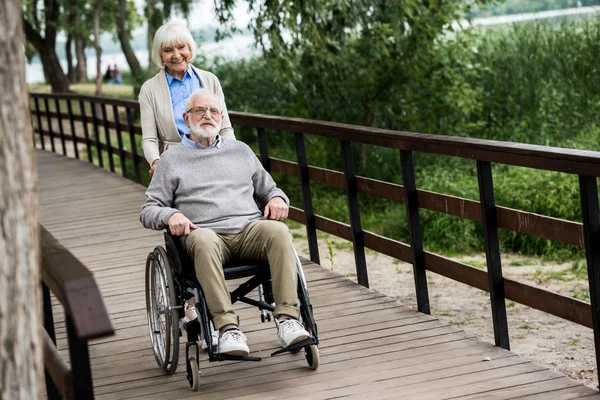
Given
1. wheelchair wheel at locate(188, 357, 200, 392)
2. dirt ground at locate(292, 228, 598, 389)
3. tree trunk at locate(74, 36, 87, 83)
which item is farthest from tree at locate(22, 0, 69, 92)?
wheelchair wheel at locate(188, 357, 200, 392)

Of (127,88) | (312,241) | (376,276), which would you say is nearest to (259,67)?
(376,276)

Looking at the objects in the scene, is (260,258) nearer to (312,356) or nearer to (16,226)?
(312,356)

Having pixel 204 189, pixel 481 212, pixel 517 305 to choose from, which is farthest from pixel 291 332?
pixel 517 305

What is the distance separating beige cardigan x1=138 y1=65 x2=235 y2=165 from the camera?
189 inches

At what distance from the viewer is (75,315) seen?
2367mm

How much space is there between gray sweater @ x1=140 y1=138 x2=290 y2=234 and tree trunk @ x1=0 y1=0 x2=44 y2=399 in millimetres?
1838

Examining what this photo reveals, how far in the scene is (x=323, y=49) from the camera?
11164 mm

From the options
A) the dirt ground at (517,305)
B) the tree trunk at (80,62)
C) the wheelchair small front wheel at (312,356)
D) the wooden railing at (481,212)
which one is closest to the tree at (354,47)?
the dirt ground at (517,305)

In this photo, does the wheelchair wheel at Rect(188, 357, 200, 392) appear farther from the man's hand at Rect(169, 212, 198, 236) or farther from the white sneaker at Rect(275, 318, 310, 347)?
the man's hand at Rect(169, 212, 198, 236)

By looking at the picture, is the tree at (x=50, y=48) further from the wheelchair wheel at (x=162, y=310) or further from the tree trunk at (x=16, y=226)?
the tree trunk at (x=16, y=226)

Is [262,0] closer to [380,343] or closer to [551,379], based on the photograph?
[380,343]

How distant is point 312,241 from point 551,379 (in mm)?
2706

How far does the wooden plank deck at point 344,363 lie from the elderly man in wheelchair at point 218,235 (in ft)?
0.47

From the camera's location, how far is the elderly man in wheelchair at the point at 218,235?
12.4ft
